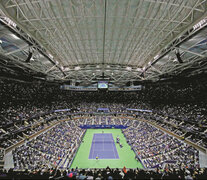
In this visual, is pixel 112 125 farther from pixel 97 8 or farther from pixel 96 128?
pixel 97 8

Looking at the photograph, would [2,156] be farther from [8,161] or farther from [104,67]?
[104,67]

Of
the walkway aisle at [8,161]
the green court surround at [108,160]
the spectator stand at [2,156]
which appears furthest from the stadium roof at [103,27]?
the green court surround at [108,160]

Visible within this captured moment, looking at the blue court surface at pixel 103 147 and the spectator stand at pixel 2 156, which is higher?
the spectator stand at pixel 2 156

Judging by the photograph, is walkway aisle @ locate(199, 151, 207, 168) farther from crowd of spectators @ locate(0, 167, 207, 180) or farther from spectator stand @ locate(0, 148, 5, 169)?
spectator stand @ locate(0, 148, 5, 169)

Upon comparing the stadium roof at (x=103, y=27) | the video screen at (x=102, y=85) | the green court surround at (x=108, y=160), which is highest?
the stadium roof at (x=103, y=27)

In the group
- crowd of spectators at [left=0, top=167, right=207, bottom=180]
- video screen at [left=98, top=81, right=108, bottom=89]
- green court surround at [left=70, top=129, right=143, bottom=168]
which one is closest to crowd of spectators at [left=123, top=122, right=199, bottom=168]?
green court surround at [left=70, top=129, right=143, bottom=168]

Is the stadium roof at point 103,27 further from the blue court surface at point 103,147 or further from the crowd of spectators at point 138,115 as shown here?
the blue court surface at point 103,147
